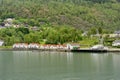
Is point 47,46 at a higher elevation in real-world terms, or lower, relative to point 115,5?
lower

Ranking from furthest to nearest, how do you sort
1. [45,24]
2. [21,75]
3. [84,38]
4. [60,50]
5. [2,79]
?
[45,24], [84,38], [60,50], [21,75], [2,79]

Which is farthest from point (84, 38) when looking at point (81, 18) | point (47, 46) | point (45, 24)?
point (81, 18)

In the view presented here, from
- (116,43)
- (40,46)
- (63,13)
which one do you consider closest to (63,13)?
(63,13)

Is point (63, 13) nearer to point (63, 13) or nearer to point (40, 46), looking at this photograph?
point (63, 13)

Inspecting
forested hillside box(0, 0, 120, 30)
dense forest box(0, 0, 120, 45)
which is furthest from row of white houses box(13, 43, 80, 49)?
forested hillside box(0, 0, 120, 30)

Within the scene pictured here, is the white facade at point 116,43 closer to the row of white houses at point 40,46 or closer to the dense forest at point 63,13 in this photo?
the row of white houses at point 40,46

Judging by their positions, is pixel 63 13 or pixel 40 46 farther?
pixel 63 13

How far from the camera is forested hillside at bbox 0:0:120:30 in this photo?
140375 millimetres

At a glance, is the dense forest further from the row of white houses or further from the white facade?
the white facade

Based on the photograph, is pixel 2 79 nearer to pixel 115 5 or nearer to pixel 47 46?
pixel 47 46

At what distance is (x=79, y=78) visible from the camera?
3653 centimetres

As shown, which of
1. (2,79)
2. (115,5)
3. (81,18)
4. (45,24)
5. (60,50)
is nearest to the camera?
(2,79)

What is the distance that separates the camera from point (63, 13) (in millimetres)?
148375

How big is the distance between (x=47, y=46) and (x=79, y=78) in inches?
1952
